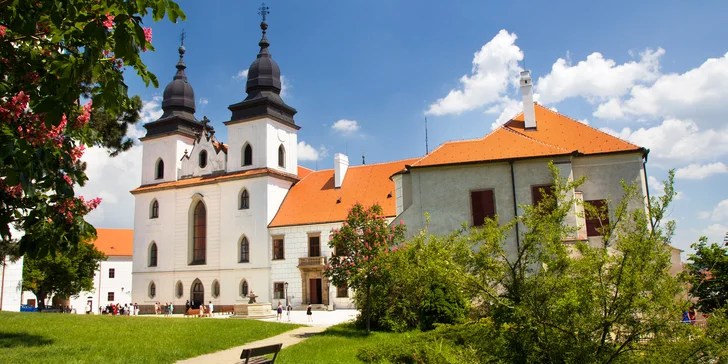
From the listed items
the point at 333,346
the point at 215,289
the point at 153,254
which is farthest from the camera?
the point at 153,254

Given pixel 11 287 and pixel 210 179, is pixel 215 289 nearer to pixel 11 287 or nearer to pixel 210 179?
pixel 210 179

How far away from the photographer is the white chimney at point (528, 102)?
2423cm

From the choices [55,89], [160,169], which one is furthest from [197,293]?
[55,89]

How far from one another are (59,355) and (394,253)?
1083 cm

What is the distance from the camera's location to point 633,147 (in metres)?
21.2

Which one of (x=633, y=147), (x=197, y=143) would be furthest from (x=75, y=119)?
(x=197, y=143)

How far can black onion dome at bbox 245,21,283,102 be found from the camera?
47750 mm

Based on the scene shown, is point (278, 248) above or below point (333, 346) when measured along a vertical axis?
above

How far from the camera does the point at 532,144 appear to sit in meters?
22.1

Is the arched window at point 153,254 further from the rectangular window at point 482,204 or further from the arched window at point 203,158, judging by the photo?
the rectangular window at point 482,204

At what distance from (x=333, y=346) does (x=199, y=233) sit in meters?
33.0

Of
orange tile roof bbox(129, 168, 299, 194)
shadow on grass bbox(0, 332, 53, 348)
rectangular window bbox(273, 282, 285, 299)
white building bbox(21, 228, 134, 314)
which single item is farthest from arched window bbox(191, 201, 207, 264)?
shadow on grass bbox(0, 332, 53, 348)

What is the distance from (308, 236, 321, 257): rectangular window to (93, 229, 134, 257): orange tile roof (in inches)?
Result: 1356

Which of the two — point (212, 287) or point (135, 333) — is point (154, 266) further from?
point (135, 333)
